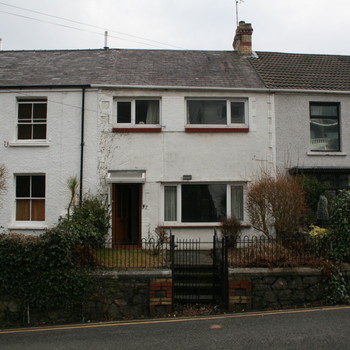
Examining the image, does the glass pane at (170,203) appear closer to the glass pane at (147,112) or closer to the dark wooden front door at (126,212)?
the dark wooden front door at (126,212)

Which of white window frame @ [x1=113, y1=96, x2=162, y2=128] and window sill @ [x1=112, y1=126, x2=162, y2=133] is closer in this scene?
window sill @ [x1=112, y1=126, x2=162, y2=133]

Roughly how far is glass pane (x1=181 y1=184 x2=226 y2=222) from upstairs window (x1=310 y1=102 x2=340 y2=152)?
410 cm

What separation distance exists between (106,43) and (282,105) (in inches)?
367

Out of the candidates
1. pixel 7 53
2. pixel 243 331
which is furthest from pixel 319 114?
pixel 7 53

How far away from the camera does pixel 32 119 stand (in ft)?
42.7

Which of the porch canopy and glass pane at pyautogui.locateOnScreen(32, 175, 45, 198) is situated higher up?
the porch canopy

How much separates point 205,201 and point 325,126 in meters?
5.46

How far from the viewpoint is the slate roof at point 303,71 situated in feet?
44.6

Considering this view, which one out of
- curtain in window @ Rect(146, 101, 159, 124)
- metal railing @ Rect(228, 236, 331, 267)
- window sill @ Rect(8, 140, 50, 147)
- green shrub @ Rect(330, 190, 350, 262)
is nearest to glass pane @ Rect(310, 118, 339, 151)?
green shrub @ Rect(330, 190, 350, 262)

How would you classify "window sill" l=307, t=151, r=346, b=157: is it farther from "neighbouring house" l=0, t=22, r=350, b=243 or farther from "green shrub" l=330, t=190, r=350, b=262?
"green shrub" l=330, t=190, r=350, b=262

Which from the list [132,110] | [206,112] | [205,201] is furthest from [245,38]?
[205,201]

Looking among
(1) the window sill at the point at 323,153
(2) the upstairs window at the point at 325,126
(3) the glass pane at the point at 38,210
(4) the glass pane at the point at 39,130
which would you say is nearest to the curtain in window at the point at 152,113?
(4) the glass pane at the point at 39,130

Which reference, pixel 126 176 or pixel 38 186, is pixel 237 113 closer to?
pixel 126 176

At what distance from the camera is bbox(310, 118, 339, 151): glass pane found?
1349 cm
